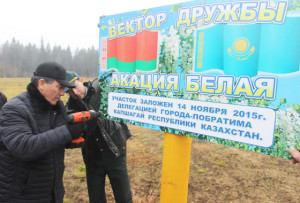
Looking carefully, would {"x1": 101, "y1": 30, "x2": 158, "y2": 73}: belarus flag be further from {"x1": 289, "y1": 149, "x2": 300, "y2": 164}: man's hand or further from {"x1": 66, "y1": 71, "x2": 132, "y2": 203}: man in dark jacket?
{"x1": 289, "y1": 149, "x2": 300, "y2": 164}: man's hand

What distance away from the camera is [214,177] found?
432cm

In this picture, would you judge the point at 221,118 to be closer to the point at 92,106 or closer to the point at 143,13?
the point at 143,13

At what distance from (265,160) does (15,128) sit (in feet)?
19.0

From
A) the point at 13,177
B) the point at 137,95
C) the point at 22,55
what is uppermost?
the point at 22,55

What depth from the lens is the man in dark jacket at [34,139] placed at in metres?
1.56

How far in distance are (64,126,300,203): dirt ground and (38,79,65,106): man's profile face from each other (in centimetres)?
249

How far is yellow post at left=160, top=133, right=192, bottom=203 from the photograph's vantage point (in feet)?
6.08

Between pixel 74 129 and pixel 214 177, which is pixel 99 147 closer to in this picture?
pixel 74 129

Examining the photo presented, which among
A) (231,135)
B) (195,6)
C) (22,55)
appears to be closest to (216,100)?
(231,135)

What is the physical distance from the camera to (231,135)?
4.81 feet

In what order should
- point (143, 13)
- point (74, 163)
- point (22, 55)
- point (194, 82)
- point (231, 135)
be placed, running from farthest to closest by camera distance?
point (22, 55), point (74, 163), point (143, 13), point (194, 82), point (231, 135)

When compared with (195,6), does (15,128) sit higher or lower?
lower

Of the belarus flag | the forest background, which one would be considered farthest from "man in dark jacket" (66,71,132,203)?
the forest background

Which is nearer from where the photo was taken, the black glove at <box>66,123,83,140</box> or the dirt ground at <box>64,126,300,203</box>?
the black glove at <box>66,123,83,140</box>
